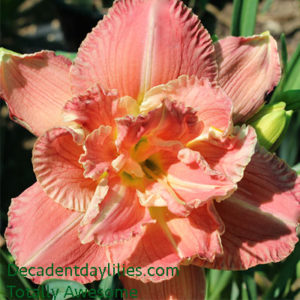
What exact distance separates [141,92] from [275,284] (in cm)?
62

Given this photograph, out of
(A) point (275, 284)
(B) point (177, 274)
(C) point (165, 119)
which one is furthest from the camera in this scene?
(A) point (275, 284)

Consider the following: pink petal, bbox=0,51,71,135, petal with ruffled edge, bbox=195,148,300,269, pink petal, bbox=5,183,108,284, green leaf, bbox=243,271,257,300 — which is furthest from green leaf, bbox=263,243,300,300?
pink petal, bbox=0,51,71,135

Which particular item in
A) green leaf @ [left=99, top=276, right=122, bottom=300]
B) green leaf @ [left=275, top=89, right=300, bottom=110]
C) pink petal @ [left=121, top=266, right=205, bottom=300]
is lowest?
green leaf @ [left=99, top=276, right=122, bottom=300]

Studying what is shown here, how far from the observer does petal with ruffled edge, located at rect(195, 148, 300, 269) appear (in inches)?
29.1

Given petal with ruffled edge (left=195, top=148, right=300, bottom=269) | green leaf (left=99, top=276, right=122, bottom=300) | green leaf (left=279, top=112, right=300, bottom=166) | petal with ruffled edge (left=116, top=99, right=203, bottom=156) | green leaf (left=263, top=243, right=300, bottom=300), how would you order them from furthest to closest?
green leaf (left=279, top=112, right=300, bottom=166) → green leaf (left=263, top=243, right=300, bottom=300) → green leaf (left=99, top=276, right=122, bottom=300) → petal with ruffled edge (left=195, top=148, right=300, bottom=269) → petal with ruffled edge (left=116, top=99, right=203, bottom=156)

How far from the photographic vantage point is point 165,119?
25.6 inches

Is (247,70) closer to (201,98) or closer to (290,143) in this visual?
(201,98)

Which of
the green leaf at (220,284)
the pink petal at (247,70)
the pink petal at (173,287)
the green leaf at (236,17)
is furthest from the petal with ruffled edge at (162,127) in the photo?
the green leaf at (220,284)

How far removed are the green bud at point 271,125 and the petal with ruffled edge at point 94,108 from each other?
0.76ft

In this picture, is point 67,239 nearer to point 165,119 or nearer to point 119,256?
point 119,256

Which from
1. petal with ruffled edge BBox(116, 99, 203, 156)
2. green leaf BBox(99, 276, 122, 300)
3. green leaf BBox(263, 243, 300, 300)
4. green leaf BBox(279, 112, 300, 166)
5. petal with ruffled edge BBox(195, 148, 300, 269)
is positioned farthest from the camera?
green leaf BBox(279, 112, 300, 166)

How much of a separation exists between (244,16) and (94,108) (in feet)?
1.51

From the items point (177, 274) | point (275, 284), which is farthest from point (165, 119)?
point (275, 284)

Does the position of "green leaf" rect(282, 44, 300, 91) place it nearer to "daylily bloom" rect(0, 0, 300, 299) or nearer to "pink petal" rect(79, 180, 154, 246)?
"daylily bloom" rect(0, 0, 300, 299)
